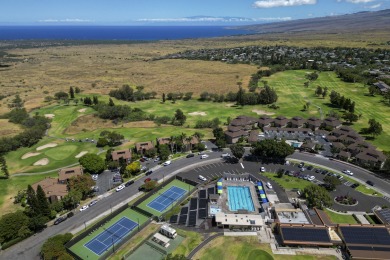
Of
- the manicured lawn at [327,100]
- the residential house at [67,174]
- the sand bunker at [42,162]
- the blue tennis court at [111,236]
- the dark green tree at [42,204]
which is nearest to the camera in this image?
the blue tennis court at [111,236]

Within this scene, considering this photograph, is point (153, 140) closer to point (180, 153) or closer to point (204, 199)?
point (180, 153)

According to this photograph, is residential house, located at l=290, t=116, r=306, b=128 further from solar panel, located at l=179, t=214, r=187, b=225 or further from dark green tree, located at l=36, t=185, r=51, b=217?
dark green tree, located at l=36, t=185, r=51, b=217

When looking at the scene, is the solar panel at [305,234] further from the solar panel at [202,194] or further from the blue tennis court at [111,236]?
the blue tennis court at [111,236]

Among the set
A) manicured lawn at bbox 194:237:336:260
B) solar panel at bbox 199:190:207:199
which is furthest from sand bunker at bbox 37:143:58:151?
manicured lawn at bbox 194:237:336:260

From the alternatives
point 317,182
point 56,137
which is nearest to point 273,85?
point 317,182

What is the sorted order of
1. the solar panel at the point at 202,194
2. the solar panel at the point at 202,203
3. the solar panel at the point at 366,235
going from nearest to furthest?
the solar panel at the point at 366,235, the solar panel at the point at 202,203, the solar panel at the point at 202,194

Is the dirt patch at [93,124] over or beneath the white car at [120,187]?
beneath

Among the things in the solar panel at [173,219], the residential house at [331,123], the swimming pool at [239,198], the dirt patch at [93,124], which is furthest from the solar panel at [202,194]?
the residential house at [331,123]

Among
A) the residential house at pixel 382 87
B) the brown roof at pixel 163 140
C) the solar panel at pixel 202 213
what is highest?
the residential house at pixel 382 87
